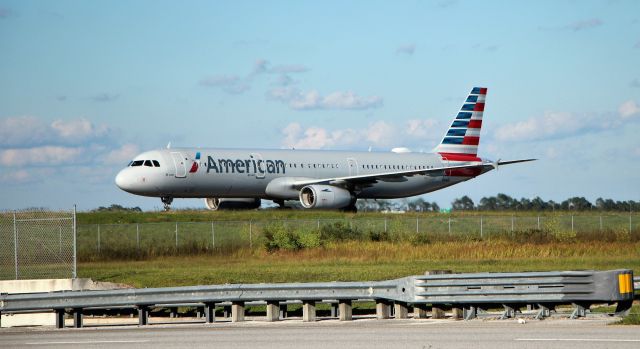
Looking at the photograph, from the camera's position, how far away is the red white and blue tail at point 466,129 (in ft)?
219

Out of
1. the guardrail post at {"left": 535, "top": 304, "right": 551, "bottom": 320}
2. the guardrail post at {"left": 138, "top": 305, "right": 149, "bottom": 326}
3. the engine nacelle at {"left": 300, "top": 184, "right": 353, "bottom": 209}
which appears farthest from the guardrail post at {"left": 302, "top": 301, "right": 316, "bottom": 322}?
the engine nacelle at {"left": 300, "top": 184, "right": 353, "bottom": 209}

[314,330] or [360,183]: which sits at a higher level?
[360,183]

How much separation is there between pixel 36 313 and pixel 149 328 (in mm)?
5135

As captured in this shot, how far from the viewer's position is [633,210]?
71250 millimetres

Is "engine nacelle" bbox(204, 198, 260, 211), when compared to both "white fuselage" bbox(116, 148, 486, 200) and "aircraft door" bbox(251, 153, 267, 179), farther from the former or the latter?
"aircraft door" bbox(251, 153, 267, 179)

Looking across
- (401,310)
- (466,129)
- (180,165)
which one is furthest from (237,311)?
(466,129)

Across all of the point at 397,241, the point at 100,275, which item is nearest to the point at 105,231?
the point at 397,241

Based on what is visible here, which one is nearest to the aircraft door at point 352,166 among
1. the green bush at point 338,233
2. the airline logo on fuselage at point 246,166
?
the airline logo on fuselage at point 246,166

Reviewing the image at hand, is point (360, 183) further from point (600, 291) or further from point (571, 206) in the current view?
point (600, 291)

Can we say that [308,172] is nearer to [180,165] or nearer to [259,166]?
[259,166]

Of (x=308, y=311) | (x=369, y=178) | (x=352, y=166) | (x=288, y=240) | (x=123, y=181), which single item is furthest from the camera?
(x=352, y=166)

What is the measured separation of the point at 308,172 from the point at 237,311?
128 ft

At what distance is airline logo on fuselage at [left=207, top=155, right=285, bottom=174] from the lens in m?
52.6

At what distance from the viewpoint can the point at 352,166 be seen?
6069 cm
